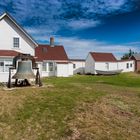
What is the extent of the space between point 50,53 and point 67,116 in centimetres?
2874

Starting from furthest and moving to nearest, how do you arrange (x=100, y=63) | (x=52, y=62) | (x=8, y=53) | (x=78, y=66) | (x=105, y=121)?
(x=78, y=66)
(x=100, y=63)
(x=52, y=62)
(x=8, y=53)
(x=105, y=121)

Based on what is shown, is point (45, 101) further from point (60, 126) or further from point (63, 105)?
point (60, 126)

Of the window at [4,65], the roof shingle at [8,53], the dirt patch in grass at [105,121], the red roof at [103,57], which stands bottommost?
the dirt patch in grass at [105,121]

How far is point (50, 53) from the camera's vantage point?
39688mm

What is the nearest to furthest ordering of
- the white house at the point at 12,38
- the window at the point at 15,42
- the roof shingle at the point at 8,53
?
the roof shingle at the point at 8,53
the white house at the point at 12,38
the window at the point at 15,42

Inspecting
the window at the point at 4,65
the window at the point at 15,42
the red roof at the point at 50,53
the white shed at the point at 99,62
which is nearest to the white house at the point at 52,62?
the red roof at the point at 50,53

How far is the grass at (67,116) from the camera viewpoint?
32.7 ft

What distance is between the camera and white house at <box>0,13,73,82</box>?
25.9 metres

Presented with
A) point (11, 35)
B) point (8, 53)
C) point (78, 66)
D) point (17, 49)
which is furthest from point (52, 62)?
point (78, 66)

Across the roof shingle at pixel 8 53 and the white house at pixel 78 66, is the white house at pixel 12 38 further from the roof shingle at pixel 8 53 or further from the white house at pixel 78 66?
the white house at pixel 78 66

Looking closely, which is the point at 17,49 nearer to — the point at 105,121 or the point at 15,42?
the point at 15,42

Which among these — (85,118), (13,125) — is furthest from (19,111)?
(85,118)

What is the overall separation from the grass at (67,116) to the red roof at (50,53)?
23.1m

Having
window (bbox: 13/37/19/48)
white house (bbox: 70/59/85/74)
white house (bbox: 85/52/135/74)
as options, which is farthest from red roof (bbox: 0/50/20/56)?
white house (bbox: 70/59/85/74)
